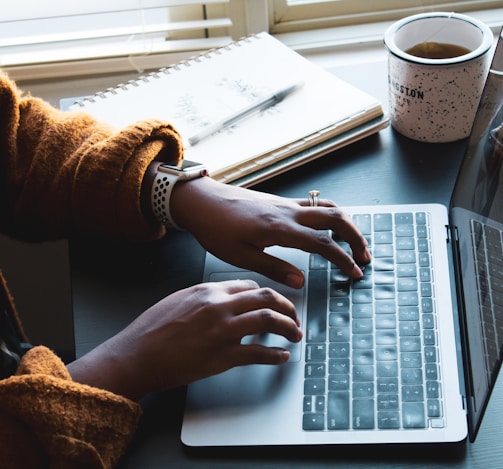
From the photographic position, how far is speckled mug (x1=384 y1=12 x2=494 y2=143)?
36.1 inches

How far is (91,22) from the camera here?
133cm

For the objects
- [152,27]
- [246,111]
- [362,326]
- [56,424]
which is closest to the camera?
[56,424]

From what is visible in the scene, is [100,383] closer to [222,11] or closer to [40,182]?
[40,182]

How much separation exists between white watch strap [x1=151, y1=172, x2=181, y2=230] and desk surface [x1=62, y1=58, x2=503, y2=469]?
3 centimetres

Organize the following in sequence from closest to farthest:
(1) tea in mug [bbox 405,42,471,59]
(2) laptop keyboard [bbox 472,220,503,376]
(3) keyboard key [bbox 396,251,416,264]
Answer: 1. (2) laptop keyboard [bbox 472,220,503,376]
2. (3) keyboard key [bbox 396,251,416,264]
3. (1) tea in mug [bbox 405,42,471,59]

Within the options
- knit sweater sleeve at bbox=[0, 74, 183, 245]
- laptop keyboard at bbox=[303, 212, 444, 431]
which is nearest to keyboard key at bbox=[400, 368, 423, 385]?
laptop keyboard at bbox=[303, 212, 444, 431]

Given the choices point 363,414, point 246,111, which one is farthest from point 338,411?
point 246,111

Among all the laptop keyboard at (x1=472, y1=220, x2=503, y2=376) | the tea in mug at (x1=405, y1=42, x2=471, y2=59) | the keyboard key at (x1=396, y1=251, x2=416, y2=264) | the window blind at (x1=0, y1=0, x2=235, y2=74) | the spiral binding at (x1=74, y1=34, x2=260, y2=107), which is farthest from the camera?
the window blind at (x1=0, y1=0, x2=235, y2=74)

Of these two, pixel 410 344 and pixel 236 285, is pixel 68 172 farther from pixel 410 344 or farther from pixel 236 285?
pixel 410 344

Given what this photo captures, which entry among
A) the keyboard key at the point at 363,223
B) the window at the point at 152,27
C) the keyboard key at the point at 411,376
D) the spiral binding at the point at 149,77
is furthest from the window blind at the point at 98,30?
the keyboard key at the point at 411,376

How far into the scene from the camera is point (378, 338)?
0.77 meters

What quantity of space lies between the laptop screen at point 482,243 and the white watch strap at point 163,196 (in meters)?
0.30

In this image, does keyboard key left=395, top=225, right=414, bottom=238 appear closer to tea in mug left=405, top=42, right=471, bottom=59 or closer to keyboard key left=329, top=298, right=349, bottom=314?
keyboard key left=329, top=298, right=349, bottom=314

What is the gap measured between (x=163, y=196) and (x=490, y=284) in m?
0.37
